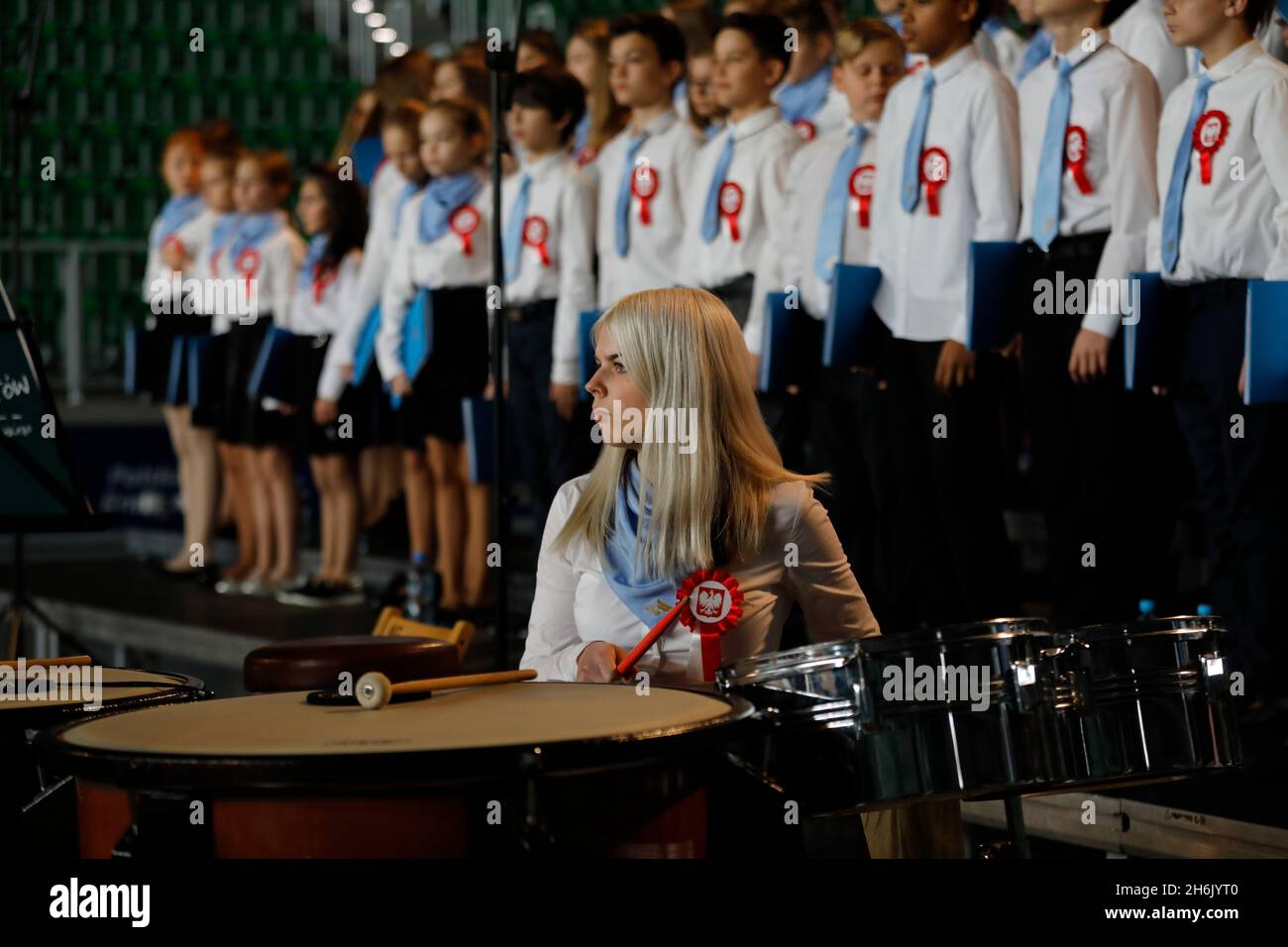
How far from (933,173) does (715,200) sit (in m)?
0.75

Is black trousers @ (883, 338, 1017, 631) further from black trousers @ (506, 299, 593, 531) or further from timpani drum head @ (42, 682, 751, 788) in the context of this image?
timpani drum head @ (42, 682, 751, 788)

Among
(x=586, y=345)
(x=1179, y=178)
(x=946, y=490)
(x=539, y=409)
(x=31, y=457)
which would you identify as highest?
(x=1179, y=178)

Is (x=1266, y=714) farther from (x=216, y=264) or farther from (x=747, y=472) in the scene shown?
(x=216, y=264)

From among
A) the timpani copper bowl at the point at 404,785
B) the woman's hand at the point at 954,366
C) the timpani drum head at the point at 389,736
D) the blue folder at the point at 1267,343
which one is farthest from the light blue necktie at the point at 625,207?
the timpani copper bowl at the point at 404,785

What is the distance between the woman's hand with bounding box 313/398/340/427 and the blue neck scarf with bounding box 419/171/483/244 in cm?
88

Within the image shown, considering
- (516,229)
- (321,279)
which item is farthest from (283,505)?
(516,229)

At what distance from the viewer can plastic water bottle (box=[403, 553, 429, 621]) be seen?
5.43m

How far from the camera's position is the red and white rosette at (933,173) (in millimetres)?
4148

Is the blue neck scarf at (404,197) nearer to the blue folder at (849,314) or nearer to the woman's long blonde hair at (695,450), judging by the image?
the blue folder at (849,314)

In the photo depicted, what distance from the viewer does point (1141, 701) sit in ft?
7.27

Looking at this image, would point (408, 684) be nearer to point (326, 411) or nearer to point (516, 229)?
point (516, 229)

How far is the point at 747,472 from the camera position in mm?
2469

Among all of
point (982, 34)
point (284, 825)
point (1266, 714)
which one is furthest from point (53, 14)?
point (284, 825)
